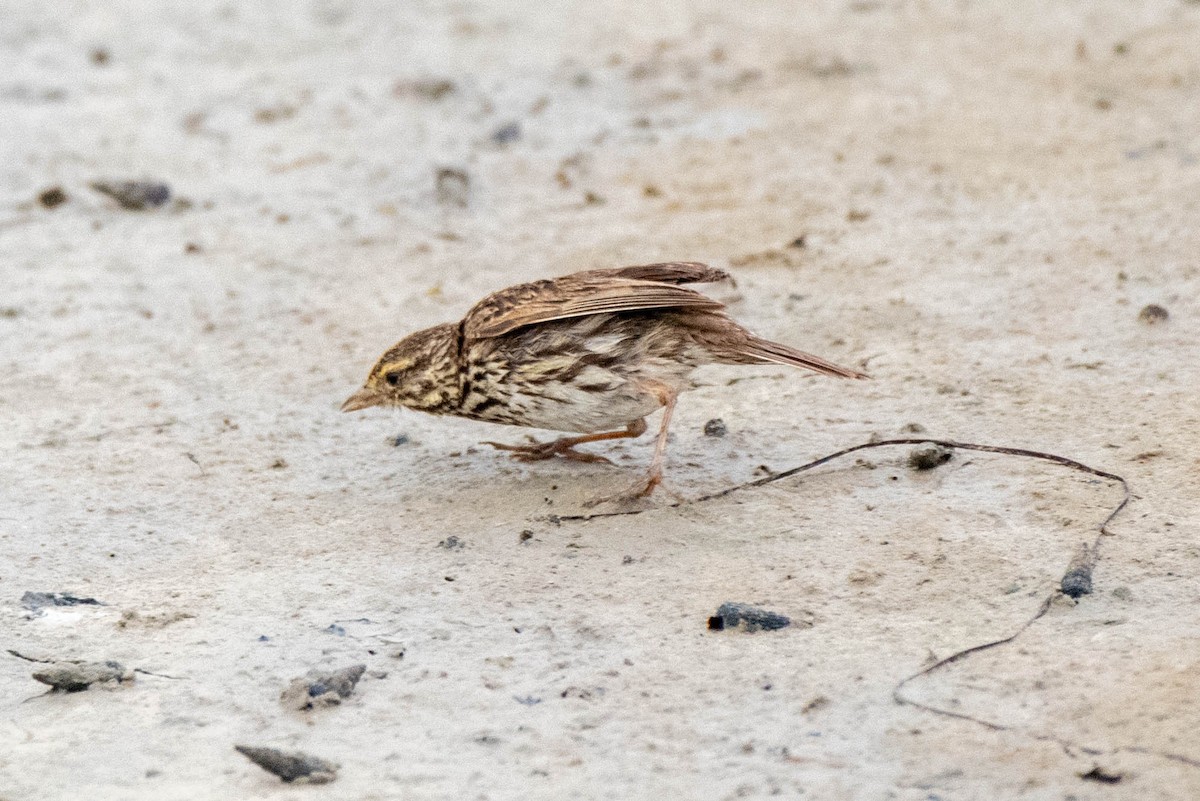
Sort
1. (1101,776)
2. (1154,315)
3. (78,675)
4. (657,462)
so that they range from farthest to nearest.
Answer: (1154,315), (657,462), (78,675), (1101,776)

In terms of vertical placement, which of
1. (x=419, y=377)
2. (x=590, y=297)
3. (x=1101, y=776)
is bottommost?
(x=1101, y=776)

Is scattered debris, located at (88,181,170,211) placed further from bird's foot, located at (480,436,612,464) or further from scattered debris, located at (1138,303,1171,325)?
scattered debris, located at (1138,303,1171,325)

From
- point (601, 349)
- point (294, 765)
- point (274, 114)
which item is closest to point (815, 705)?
point (294, 765)

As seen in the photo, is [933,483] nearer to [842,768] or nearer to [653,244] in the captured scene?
[842,768]

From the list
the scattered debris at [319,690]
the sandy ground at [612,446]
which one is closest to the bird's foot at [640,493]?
the sandy ground at [612,446]

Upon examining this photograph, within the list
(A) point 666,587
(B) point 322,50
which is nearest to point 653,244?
(A) point 666,587

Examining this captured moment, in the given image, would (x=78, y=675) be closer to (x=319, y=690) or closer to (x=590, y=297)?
(x=319, y=690)
